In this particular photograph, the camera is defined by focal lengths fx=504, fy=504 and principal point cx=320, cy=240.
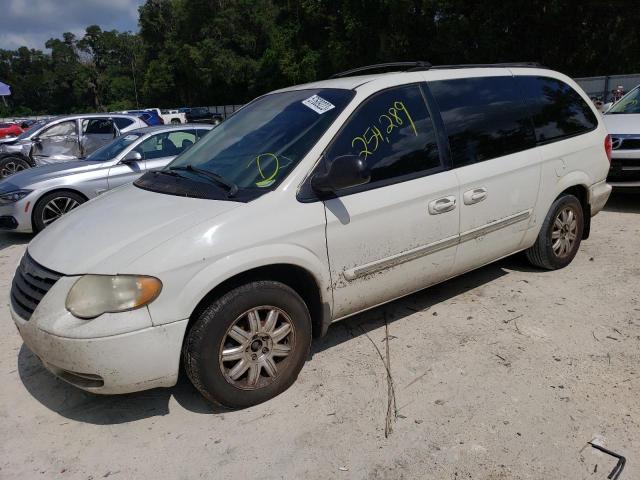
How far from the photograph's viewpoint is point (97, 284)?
2.56 m

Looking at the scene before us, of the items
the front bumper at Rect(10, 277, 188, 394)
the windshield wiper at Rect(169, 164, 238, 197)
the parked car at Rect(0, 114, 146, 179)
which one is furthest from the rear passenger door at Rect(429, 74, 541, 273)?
the parked car at Rect(0, 114, 146, 179)

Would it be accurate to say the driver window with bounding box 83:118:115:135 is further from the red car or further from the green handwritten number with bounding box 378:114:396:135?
the red car

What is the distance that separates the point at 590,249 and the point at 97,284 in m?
4.88

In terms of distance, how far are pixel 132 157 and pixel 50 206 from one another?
1284 millimetres

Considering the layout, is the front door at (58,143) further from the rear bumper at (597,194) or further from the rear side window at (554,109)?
the rear bumper at (597,194)

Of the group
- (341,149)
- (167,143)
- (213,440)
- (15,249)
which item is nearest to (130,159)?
(167,143)

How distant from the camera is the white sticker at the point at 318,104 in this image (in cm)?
330

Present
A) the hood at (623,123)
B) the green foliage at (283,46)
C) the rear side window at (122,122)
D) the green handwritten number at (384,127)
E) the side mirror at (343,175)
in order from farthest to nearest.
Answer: the green foliage at (283,46) → the rear side window at (122,122) → the hood at (623,123) → the green handwritten number at (384,127) → the side mirror at (343,175)

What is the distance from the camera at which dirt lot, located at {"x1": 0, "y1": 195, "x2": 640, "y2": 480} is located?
252 cm

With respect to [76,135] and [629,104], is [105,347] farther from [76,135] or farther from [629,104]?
[76,135]

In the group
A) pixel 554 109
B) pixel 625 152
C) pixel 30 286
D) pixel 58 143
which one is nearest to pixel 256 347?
pixel 30 286

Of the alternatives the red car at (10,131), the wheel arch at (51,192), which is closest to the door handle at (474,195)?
the wheel arch at (51,192)

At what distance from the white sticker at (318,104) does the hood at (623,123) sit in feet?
16.8

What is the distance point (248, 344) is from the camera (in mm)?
2865
